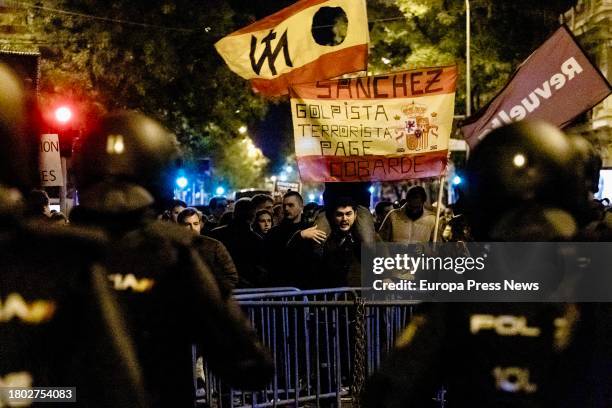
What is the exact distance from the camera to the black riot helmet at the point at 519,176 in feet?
9.52

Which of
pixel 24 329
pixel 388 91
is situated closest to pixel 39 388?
pixel 24 329

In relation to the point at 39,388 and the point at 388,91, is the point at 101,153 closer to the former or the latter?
the point at 39,388

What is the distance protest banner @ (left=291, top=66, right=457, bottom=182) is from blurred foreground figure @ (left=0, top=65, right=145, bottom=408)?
16.6ft

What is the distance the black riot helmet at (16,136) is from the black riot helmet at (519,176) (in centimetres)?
141

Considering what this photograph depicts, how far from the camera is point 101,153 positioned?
10.3 ft

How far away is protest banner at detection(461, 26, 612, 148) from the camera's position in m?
6.91

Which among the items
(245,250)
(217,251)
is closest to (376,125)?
(217,251)

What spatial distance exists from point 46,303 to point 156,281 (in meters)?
0.42

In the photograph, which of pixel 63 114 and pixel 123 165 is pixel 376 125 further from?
pixel 63 114

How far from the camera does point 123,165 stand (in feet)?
10.2

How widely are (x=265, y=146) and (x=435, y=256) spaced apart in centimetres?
9858

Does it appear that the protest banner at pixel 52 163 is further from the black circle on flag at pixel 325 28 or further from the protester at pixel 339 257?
the protester at pixel 339 257

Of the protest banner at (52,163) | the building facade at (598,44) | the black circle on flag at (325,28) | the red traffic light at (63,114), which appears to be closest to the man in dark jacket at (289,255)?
the black circle on flag at (325,28)

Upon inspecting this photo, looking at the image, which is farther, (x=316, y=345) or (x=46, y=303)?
(x=316, y=345)
